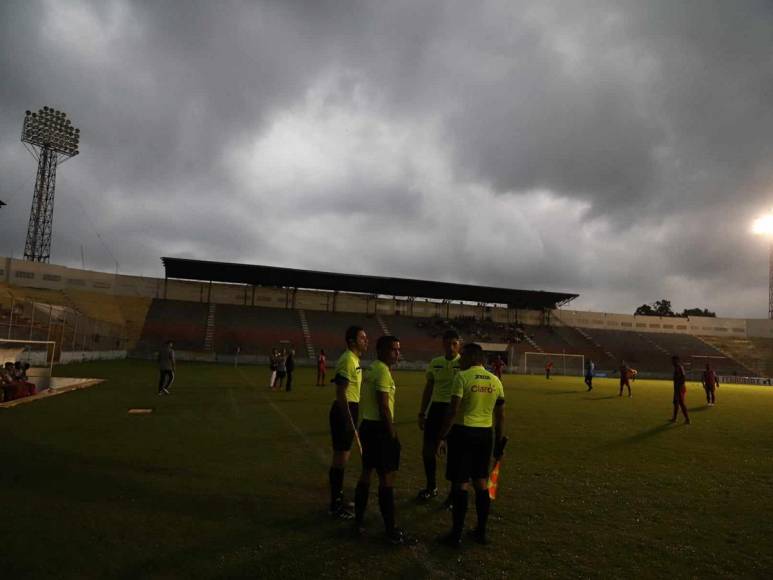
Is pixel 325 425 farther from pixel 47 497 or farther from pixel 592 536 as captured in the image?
pixel 592 536

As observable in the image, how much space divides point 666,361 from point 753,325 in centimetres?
2752

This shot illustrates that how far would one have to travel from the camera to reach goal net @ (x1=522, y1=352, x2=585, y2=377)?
56.5 meters

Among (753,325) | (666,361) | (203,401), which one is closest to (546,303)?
(666,361)

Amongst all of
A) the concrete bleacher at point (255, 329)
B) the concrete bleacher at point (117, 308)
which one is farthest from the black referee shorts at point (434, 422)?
the concrete bleacher at point (117, 308)

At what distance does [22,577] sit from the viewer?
13.6 feet

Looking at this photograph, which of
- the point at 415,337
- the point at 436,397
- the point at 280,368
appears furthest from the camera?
the point at 415,337

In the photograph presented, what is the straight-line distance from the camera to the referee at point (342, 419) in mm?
5715

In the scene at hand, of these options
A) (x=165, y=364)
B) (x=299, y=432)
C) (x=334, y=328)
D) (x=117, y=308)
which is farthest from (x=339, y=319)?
(x=299, y=432)

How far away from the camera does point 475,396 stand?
5492 millimetres

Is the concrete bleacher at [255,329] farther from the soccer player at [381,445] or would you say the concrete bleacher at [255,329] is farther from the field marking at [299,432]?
the soccer player at [381,445]

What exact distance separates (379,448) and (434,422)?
1.72 metres

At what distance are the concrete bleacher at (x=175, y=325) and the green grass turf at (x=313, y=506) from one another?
135 ft

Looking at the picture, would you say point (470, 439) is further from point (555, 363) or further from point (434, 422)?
point (555, 363)

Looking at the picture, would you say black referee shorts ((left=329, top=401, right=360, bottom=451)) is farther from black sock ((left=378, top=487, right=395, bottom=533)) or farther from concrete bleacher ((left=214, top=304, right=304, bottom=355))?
concrete bleacher ((left=214, top=304, right=304, bottom=355))
